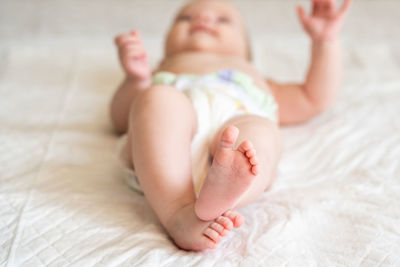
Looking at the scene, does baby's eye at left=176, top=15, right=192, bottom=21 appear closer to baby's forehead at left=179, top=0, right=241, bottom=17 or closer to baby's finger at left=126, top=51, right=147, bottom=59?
baby's forehead at left=179, top=0, right=241, bottom=17

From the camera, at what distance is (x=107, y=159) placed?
1038 millimetres

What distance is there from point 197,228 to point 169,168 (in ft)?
0.38

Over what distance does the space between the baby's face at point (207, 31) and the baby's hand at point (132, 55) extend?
0.21 m

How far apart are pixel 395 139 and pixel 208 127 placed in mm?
502

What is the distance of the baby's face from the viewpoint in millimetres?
1225

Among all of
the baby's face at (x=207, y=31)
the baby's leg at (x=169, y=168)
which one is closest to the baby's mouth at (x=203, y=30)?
the baby's face at (x=207, y=31)

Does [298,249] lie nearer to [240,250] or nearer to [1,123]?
[240,250]

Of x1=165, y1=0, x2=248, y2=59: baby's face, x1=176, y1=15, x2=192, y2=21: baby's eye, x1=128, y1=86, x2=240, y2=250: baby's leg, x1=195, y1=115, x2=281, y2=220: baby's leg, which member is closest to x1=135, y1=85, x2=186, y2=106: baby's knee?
x1=128, y1=86, x2=240, y2=250: baby's leg

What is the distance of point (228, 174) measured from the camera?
0.65 meters

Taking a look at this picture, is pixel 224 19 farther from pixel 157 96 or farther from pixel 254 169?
pixel 254 169

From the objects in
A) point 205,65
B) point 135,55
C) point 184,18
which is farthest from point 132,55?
point 184,18

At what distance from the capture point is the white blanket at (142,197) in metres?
0.69

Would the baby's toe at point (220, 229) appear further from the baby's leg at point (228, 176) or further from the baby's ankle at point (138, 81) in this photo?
the baby's ankle at point (138, 81)

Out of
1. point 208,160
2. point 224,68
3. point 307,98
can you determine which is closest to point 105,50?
point 224,68
